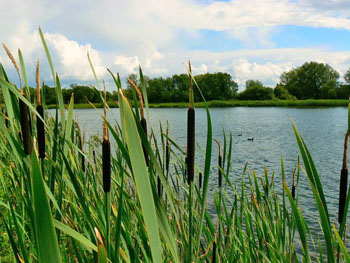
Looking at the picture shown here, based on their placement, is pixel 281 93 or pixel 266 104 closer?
pixel 266 104

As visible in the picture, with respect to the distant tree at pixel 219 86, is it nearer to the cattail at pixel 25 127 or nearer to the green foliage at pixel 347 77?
the green foliage at pixel 347 77

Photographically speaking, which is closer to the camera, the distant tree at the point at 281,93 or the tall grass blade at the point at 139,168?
the tall grass blade at the point at 139,168

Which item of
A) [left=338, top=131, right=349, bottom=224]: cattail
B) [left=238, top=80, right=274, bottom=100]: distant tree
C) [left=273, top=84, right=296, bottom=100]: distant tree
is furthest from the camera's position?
[left=238, top=80, right=274, bottom=100]: distant tree

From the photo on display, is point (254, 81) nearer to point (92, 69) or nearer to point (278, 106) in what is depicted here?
point (278, 106)

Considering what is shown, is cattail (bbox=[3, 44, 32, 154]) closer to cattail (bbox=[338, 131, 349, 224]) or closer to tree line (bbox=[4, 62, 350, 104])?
cattail (bbox=[338, 131, 349, 224])

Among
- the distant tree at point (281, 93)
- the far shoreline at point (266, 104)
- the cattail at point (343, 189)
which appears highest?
the distant tree at point (281, 93)

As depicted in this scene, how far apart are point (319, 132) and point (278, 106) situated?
4751 cm

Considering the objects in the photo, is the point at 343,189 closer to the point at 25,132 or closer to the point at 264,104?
the point at 25,132

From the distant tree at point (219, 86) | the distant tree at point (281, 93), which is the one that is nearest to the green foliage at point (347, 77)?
the distant tree at point (281, 93)

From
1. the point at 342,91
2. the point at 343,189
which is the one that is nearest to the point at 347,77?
the point at 342,91

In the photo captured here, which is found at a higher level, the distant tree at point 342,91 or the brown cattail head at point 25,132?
the distant tree at point 342,91

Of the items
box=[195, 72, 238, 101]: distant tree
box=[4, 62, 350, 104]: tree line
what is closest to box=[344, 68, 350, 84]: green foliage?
box=[4, 62, 350, 104]: tree line

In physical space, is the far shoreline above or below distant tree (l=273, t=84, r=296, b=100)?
below

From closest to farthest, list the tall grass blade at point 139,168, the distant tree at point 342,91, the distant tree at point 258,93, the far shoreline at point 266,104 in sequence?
the tall grass blade at point 139,168, the far shoreline at point 266,104, the distant tree at point 342,91, the distant tree at point 258,93
